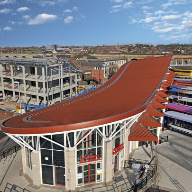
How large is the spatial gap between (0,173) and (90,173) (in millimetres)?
8237

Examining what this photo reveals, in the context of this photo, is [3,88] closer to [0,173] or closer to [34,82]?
[34,82]

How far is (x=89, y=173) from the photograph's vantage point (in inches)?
661

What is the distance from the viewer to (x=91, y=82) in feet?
242

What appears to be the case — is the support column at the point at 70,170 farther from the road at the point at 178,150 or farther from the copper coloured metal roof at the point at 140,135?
the road at the point at 178,150

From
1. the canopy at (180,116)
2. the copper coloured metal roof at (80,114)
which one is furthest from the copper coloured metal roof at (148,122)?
the canopy at (180,116)

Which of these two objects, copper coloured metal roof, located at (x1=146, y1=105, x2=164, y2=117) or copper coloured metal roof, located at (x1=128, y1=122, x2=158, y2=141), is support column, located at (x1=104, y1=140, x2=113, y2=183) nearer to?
copper coloured metal roof, located at (x1=128, y1=122, x2=158, y2=141)

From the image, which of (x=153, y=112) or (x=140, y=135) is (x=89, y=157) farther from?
(x=153, y=112)

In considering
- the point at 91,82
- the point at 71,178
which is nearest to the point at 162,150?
the point at 71,178

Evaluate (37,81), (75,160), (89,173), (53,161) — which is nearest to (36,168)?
(53,161)

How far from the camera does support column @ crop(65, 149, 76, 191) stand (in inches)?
609

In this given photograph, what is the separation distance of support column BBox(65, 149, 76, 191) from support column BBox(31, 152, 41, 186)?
230cm

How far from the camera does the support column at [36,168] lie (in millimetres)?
16081

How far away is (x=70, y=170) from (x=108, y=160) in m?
3.20

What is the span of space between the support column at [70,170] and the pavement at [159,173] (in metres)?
0.78
